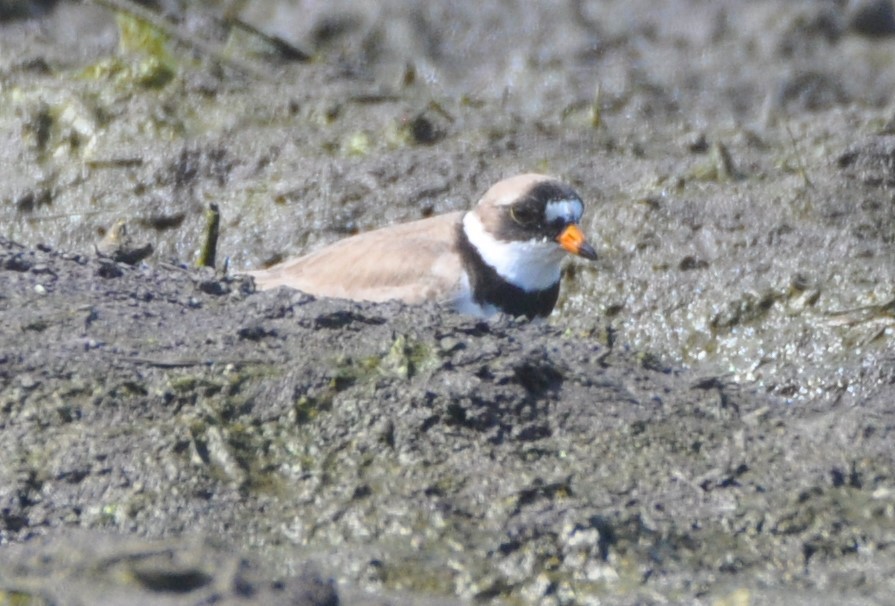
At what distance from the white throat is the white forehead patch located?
12 centimetres

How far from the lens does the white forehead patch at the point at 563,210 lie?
7152 mm

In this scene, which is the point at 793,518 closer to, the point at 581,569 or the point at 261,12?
the point at 581,569

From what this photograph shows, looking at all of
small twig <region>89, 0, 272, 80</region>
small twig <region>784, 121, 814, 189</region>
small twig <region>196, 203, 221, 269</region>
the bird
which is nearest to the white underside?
the bird

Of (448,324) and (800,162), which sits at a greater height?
(448,324)

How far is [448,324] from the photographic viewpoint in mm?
5586

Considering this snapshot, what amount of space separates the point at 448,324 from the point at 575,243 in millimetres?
1695

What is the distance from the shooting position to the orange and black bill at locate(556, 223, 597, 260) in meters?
7.10

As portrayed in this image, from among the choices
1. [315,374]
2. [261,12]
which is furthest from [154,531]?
[261,12]

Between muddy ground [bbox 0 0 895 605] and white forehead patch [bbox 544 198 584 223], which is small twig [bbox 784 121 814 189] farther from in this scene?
white forehead patch [bbox 544 198 584 223]

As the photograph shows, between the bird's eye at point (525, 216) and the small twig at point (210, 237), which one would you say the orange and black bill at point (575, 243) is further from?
the small twig at point (210, 237)

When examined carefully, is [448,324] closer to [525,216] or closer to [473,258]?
[473,258]

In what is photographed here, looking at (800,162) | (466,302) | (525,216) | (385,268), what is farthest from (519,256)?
(800,162)

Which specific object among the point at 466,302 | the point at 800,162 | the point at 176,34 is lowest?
the point at 466,302

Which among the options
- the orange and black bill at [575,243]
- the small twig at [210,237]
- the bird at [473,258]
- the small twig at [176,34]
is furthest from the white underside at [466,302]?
the small twig at [176,34]
